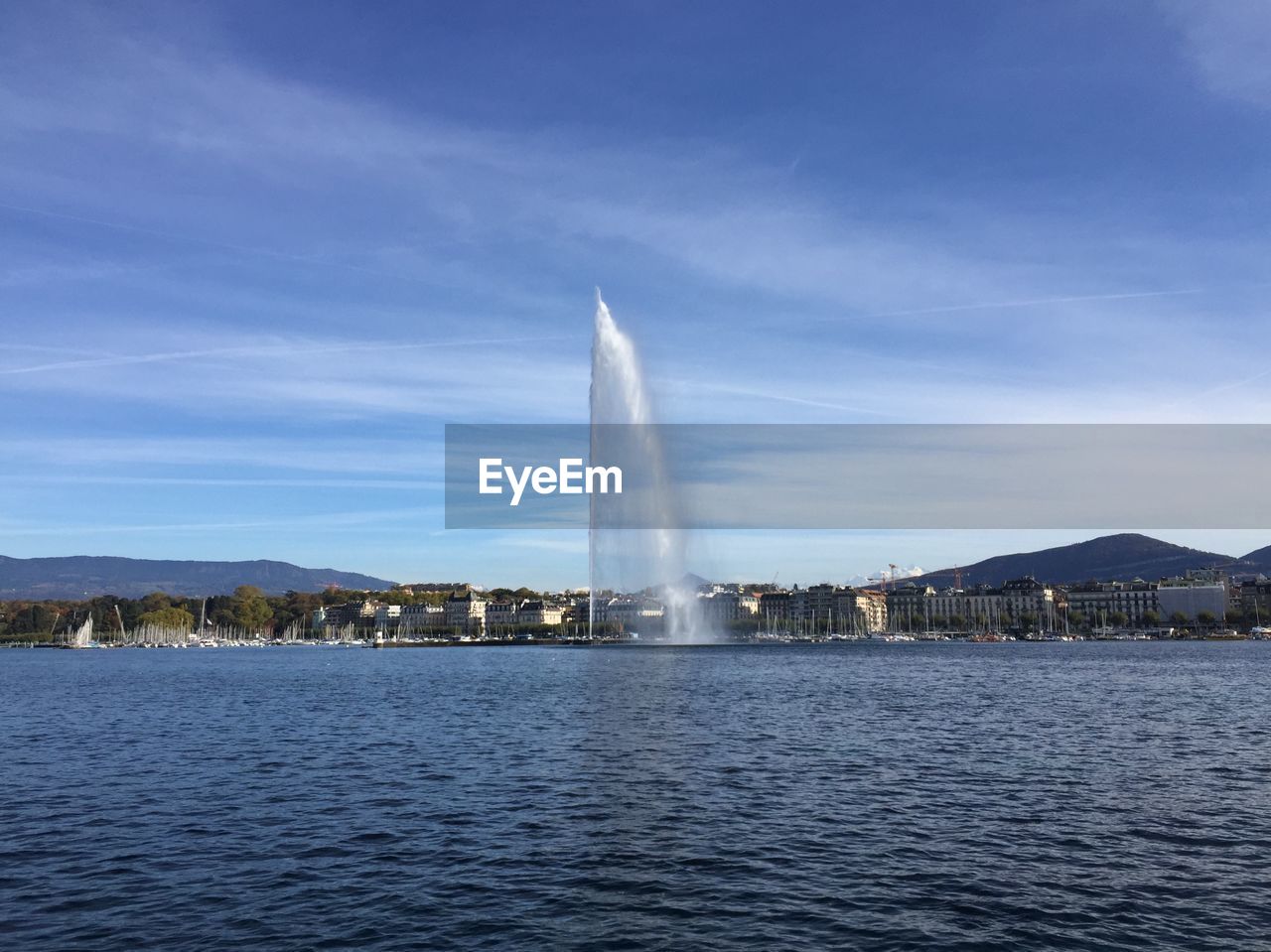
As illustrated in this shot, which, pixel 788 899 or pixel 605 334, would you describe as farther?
pixel 605 334

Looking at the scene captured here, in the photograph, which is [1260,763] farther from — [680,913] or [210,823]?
[210,823]

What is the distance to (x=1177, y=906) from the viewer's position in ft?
55.9

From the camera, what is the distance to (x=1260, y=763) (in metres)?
31.7

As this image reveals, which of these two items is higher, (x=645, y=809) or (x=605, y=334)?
(x=605, y=334)

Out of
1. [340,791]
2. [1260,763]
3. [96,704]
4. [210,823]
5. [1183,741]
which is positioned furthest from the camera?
[96,704]

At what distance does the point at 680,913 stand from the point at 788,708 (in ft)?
113

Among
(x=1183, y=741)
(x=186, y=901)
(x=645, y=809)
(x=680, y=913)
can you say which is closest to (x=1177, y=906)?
(x=680, y=913)

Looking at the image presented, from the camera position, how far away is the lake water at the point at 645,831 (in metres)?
16.3

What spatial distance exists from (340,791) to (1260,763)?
1131 inches

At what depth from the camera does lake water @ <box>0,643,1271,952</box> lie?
16.3m

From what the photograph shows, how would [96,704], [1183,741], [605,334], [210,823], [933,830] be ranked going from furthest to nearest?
[605,334], [96,704], [1183,741], [210,823], [933,830]

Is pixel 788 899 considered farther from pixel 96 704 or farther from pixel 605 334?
pixel 605 334

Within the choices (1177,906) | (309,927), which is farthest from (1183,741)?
(309,927)

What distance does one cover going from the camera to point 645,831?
22844 mm
